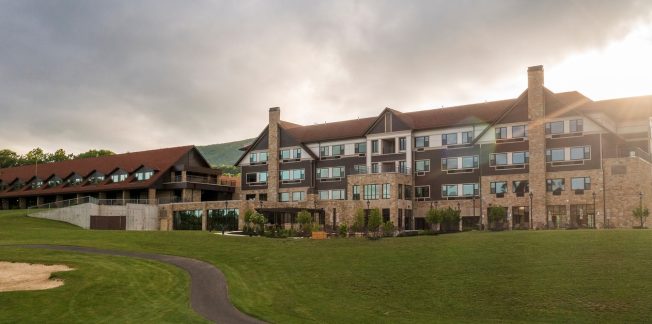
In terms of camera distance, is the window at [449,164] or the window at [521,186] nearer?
the window at [521,186]

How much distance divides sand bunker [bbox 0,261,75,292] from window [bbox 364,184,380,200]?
135 ft

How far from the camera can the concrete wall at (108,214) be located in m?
79.1

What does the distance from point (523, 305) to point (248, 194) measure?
66.6m

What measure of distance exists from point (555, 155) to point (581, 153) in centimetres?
266

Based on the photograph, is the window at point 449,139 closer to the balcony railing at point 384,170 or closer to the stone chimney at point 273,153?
the balcony railing at point 384,170

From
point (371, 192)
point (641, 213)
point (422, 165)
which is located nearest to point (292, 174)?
point (371, 192)

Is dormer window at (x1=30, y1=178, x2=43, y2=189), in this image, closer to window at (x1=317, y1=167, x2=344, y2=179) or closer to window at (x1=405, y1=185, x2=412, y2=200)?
window at (x1=317, y1=167, x2=344, y2=179)

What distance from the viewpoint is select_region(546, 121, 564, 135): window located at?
6744cm

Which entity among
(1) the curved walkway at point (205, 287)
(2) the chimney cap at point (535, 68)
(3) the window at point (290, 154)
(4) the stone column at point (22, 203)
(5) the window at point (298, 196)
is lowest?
(1) the curved walkway at point (205, 287)

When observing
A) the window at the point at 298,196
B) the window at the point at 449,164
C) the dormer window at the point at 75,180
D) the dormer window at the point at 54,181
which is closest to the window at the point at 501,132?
the window at the point at 449,164

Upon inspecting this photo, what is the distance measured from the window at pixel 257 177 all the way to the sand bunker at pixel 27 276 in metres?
50.2

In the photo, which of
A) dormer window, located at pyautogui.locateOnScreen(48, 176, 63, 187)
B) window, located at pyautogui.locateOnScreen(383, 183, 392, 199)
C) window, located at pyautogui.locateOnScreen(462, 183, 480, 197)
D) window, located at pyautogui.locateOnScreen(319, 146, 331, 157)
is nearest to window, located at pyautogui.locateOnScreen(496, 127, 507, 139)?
window, located at pyautogui.locateOnScreen(462, 183, 480, 197)

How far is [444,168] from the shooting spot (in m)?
75.2

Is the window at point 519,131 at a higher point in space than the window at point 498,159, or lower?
higher
